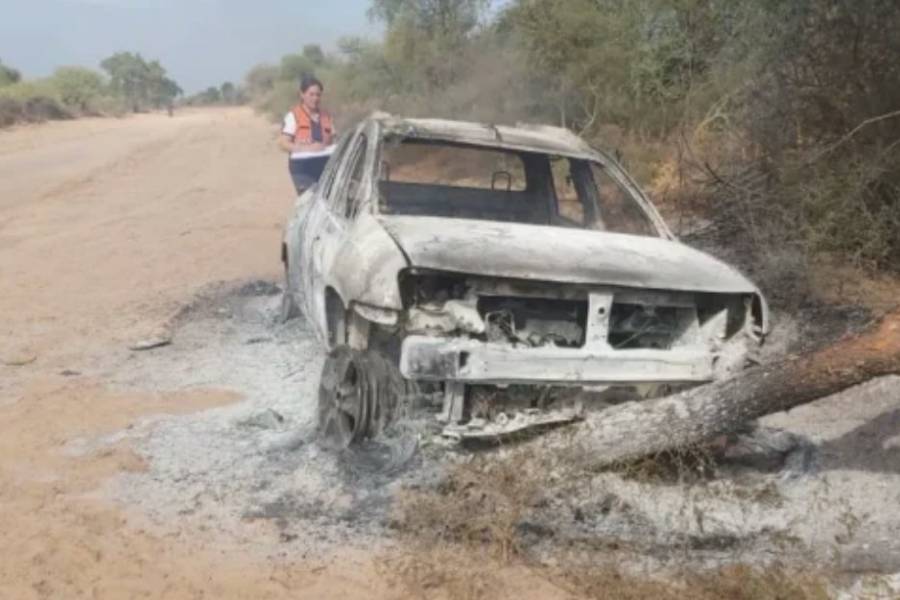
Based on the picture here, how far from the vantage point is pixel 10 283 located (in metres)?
A: 9.36

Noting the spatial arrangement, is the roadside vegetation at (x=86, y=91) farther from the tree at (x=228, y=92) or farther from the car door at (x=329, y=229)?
the car door at (x=329, y=229)

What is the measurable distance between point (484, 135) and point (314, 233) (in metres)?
1.21

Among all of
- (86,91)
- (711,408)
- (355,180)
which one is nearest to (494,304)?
(711,408)

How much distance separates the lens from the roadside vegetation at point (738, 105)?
333 inches

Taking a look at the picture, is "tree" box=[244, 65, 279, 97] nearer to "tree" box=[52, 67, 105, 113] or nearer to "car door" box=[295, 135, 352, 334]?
"tree" box=[52, 67, 105, 113]

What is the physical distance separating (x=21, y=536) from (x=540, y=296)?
249cm

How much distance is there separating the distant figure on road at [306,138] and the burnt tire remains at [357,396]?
434 cm

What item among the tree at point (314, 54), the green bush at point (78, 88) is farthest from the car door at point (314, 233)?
the tree at point (314, 54)

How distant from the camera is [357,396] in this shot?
4930 millimetres

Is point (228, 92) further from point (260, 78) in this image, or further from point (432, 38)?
point (432, 38)

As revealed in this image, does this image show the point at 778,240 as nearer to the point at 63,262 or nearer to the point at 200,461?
the point at 200,461

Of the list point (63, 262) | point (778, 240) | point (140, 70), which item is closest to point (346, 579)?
point (778, 240)

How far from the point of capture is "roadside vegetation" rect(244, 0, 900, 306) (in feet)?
27.8

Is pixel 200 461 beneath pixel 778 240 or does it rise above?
beneath
